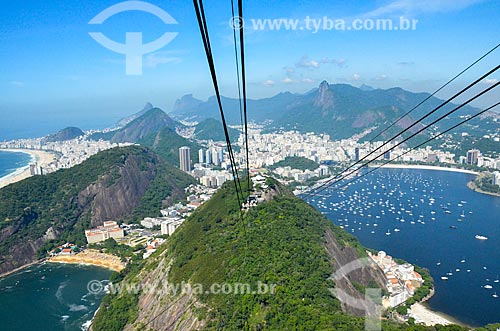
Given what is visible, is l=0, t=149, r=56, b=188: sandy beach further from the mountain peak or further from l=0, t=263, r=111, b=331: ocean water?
the mountain peak

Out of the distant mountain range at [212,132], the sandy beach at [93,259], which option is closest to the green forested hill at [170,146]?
the distant mountain range at [212,132]

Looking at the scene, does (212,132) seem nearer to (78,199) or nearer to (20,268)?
(78,199)

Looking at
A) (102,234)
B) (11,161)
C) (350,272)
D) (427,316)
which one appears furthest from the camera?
(11,161)

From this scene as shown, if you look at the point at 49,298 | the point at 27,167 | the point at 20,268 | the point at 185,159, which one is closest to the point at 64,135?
the point at 27,167

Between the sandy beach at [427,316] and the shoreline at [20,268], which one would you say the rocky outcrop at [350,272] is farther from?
the shoreline at [20,268]

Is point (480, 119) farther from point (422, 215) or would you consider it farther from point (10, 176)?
point (10, 176)

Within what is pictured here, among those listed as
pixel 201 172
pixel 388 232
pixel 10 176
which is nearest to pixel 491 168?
pixel 388 232

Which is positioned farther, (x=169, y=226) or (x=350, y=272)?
(x=169, y=226)
